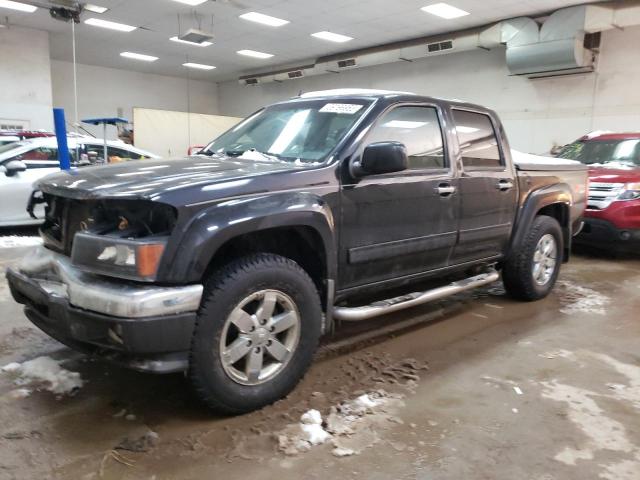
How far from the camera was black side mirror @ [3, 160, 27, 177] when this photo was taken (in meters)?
7.14

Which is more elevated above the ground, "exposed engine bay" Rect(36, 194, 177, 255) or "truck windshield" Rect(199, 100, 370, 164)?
"truck windshield" Rect(199, 100, 370, 164)

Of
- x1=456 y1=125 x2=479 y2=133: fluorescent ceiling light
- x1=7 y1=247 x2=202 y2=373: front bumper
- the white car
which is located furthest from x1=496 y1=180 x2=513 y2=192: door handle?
the white car

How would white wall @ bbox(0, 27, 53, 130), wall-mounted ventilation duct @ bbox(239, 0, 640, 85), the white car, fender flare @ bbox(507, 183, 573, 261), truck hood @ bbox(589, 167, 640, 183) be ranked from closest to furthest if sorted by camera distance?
fender flare @ bbox(507, 183, 573, 261)
truck hood @ bbox(589, 167, 640, 183)
the white car
wall-mounted ventilation duct @ bbox(239, 0, 640, 85)
white wall @ bbox(0, 27, 53, 130)

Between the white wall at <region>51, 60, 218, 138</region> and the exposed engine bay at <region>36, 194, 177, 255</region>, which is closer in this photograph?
the exposed engine bay at <region>36, 194, 177, 255</region>

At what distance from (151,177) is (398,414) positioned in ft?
5.86

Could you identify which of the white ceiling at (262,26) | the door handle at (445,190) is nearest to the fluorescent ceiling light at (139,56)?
the white ceiling at (262,26)

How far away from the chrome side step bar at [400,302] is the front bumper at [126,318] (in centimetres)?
102

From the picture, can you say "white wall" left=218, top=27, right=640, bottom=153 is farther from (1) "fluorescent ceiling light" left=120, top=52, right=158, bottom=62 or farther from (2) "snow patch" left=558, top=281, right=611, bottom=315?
(2) "snow patch" left=558, top=281, right=611, bottom=315

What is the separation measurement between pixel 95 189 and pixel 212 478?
1429mm

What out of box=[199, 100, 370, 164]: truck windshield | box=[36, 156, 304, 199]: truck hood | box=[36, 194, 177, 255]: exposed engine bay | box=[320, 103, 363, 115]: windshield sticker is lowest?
box=[36, 194, 177, 255]: exposed engine bay

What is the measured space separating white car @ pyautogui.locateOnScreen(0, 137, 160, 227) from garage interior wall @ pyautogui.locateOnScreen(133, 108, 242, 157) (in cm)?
628

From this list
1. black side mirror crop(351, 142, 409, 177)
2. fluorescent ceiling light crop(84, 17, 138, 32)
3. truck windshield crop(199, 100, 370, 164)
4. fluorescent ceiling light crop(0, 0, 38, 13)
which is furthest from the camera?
fluorescent ceiling light crop(84, 17, 138, 32)

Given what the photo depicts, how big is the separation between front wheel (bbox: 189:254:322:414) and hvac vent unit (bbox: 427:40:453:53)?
1330 centimetres

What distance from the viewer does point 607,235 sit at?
671 cm
